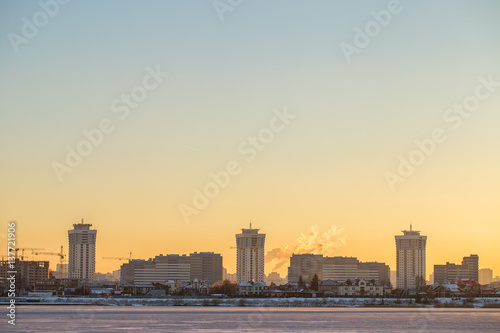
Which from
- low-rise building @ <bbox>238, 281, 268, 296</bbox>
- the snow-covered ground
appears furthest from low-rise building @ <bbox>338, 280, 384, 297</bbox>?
low-rise building @ <bbox>238, 281, 268, 296</bbox>

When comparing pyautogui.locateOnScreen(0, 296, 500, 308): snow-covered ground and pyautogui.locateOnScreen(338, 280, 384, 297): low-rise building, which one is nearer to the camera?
pyautogui.locateOnScreen(0, 296, 500, 308): snow-covered ground

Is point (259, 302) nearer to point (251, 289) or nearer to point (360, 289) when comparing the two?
point (251, 289)

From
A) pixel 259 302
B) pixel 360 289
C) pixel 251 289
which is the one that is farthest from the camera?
pixel 360 289

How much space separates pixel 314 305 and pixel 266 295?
19.2 m

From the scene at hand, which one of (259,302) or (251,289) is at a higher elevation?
(251,289)

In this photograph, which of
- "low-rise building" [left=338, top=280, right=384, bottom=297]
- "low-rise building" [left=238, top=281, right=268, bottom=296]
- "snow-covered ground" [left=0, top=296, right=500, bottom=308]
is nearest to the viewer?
"snow-covered ground" [left=0, top=296, right=500, bottom=308]

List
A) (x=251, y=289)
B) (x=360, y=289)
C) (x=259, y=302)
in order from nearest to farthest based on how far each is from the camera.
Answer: (x=259, y=302) < (x=251, y=289) < (x=360, y=289)

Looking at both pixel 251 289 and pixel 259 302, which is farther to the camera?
pixel 251 289

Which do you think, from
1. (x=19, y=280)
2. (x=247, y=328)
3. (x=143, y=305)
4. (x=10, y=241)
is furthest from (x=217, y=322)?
(x=19, y=280)

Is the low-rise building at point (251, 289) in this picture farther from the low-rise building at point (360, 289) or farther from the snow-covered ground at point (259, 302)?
the low-rise building at point (360, 289)

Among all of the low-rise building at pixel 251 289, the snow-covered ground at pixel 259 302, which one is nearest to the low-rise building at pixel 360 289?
the snow-covered ground at pixel 259 302

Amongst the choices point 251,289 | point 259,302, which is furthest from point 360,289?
point 259,302

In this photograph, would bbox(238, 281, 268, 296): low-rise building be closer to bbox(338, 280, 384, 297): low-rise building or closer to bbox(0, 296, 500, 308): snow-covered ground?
bbox(0, 296, 500, 308): snow-covered ground

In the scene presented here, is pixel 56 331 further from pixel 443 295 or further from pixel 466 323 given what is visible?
pixel 443 295
